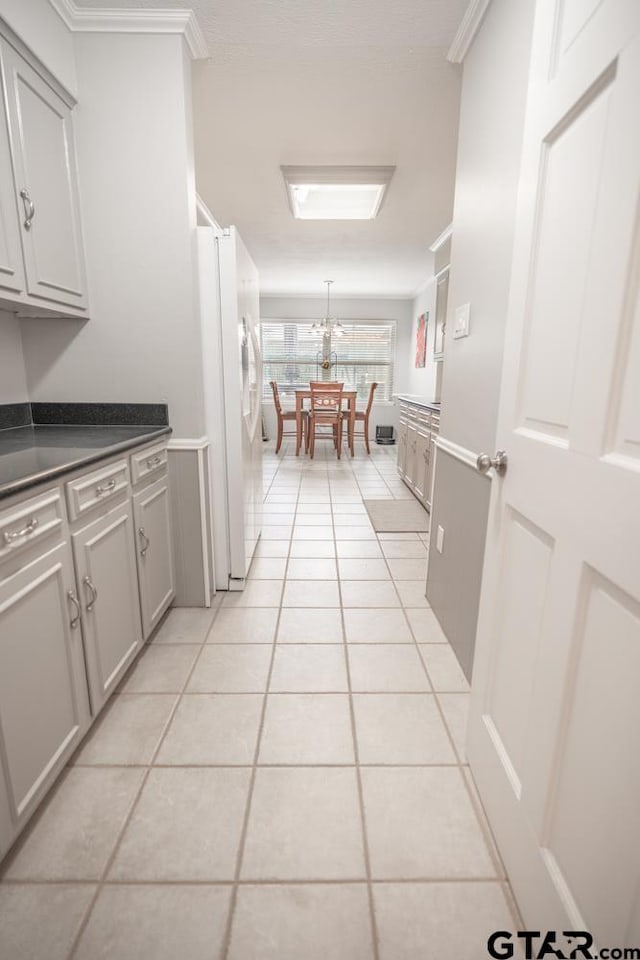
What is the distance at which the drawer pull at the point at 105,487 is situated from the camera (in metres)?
1.32

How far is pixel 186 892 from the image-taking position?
3.17ft

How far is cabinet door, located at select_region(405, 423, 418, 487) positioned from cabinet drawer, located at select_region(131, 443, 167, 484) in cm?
266

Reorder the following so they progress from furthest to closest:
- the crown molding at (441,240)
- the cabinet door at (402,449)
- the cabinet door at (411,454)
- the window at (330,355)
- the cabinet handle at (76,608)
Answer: the window at (330,355)
the cabinet door at (402,449)
the cabinet door at (411,454)
the crown molding at (441,240)
the cabinet handle at (76,608)

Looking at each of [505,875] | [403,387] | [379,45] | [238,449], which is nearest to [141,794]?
[505,875]

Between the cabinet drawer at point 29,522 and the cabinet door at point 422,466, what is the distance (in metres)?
2.93

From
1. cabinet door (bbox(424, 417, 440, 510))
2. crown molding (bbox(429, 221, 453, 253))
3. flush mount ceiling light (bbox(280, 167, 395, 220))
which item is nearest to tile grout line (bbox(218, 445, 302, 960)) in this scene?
cabinet door (bbox(424, 417, 440, 510))

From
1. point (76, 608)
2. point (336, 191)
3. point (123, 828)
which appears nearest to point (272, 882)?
point (123, 828)

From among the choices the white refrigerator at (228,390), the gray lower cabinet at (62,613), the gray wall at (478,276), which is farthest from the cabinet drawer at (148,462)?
the gray wall at (478,276)

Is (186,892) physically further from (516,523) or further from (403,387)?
(403,387)

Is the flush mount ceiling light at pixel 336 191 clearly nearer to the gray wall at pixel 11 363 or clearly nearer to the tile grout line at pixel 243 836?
the gray wall at pixel 11 363

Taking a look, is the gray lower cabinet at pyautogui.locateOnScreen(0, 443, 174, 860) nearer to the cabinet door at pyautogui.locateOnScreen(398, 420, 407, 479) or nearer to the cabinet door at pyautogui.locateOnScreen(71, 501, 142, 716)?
the cabinet door at pyautogui.locateOnScreen(71, 501, 142, 716)

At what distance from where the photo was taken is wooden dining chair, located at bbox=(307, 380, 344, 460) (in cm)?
559

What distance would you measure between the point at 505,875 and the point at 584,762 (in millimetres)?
540

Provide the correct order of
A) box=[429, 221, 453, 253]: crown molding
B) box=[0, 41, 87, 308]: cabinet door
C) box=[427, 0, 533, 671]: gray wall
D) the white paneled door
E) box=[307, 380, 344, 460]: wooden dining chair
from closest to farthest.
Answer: the white paneled door → box=[427, 0, 533, 671]: gray wall → box=[0, 41, 87, 308]: cabinet door → box=[429, 221, 453, 253]: crown molding → box=[307, 380, 344, 460]: wooden dining chair
